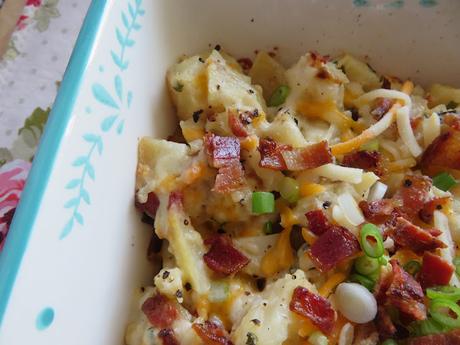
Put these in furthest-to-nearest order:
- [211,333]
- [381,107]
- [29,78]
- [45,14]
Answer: [45,14] < [29,78] < [381,107] < [211,333]

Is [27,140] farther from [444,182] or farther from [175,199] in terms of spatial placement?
[444,182]

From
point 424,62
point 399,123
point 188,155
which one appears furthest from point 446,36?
point 188,155

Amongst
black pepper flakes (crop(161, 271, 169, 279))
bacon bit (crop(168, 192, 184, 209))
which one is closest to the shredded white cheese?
bacon bit (crop(168, 192, 184, 209))

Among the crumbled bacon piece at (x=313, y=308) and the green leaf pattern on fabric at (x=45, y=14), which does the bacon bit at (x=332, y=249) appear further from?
the green leaf pattern on fabric at (x=45, y=14)

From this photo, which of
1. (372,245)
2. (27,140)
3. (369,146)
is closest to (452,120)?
(369,146)

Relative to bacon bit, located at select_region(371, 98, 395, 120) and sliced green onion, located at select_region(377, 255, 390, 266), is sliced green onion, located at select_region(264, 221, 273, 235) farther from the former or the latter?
bacon bit, located at select_region(371, 98, 395, 120)
